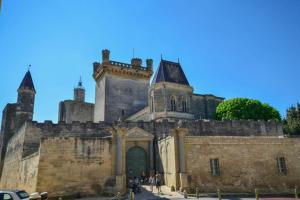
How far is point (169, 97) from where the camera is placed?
31.3m

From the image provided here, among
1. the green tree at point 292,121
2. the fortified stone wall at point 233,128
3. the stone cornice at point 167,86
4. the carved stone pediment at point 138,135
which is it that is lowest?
the carved stone pediment at point 138,135

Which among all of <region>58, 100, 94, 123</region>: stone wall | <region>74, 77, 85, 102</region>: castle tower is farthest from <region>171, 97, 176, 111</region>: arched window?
<region>74, 77, 85, 102</region>: castle tower

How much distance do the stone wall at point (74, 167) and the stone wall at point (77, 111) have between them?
27.4 m

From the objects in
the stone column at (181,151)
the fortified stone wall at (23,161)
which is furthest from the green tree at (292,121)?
the fortified stone wall at (23,161)

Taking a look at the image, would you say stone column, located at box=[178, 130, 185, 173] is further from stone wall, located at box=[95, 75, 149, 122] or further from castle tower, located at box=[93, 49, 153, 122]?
castle tower, located at box=[93, 49, 153, 122]

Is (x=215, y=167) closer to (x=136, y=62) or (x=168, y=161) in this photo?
(x=168, y=161)

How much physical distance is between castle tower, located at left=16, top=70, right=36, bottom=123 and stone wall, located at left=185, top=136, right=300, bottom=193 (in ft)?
72.0

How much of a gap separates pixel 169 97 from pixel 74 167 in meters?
15.9

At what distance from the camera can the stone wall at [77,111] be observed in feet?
148

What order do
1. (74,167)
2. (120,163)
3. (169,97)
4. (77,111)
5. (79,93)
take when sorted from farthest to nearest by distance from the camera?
1. (79,93)
2. (77,111)
3. (169,97)
4. (120,163)
5. (74,167)

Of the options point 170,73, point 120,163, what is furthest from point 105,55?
point 120,163

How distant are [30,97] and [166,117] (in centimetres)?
1651

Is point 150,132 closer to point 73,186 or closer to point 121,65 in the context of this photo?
point 73,186

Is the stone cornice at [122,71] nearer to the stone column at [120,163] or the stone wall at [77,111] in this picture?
the stone wall at [77,111]
